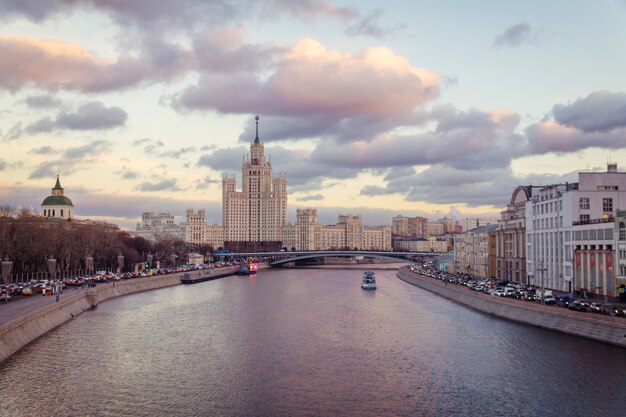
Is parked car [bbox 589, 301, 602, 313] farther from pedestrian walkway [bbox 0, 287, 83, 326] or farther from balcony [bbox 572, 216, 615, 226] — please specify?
pedestrian walkway [bbox 0, 287, 83, 326]

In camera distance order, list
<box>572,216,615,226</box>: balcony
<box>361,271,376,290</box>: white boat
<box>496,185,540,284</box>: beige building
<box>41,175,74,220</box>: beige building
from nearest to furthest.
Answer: <box>572,216,615,226</box>: balcony → <box>496,185,540,284</box>: beige building → <box>361,271,376,290</box>: white boat → <box>41,175,74,220</box>: beige building

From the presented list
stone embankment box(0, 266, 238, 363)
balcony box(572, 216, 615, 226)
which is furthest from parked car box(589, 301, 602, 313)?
stone embankment box(0, 266, 238, 363)

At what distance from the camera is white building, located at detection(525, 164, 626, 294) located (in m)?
48.1

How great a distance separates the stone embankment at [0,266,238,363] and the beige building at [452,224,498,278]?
138ft

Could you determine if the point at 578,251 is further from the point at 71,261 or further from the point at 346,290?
the point at 71,261

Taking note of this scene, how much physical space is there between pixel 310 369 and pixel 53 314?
2072 cm

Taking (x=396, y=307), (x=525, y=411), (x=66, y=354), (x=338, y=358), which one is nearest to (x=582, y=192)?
(x=396, y=307)

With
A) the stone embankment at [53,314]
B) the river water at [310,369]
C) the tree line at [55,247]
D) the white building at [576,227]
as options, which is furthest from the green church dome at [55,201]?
the white building at [576,227]

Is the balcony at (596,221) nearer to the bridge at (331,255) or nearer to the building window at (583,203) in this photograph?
the building window at (583,203)

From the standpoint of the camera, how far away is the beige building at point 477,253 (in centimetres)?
7866

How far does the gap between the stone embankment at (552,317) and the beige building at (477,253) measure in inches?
734

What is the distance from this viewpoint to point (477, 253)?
85812mm

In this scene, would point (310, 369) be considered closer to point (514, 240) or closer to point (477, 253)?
point (514, 240)

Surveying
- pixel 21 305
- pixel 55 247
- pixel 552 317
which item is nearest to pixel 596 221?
pixel 552 317
